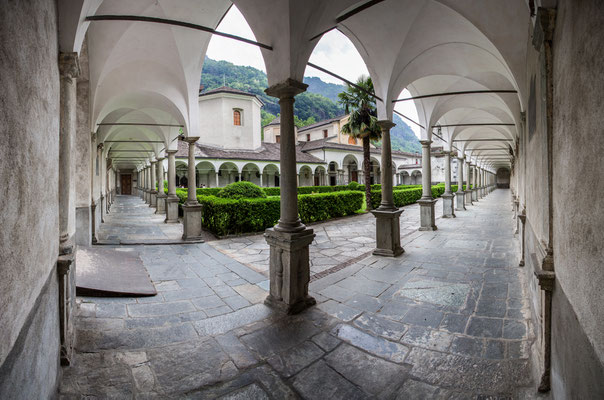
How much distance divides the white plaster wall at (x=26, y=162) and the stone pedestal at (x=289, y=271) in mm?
2463

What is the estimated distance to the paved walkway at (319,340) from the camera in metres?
2.53

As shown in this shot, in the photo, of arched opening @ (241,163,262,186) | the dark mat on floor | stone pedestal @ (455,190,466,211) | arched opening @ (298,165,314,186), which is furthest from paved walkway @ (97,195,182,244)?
arched opening @ (298,165,314,186)

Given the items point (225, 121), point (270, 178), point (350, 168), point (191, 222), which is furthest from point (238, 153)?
point (191, 222)

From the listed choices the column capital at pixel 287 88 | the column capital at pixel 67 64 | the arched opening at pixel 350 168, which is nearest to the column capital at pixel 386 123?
the column capital at pixel 287 88

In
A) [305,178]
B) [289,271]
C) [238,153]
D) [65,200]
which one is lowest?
[289,271]

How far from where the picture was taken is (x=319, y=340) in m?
3.26

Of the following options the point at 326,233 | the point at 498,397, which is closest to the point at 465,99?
the point at 326,233

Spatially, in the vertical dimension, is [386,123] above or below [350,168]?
below

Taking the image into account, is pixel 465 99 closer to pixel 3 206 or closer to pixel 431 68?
pixel 431 68

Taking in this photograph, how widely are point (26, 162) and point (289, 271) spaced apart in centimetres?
300

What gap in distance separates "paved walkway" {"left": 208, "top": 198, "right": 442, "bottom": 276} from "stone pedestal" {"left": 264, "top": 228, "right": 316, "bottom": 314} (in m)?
1.55

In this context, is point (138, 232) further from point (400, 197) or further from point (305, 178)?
point (305, 178)

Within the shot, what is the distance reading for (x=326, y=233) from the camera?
33.6ft

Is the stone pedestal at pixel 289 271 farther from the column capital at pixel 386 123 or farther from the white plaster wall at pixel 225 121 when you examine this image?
the white plaster wall at pixel 225 121
